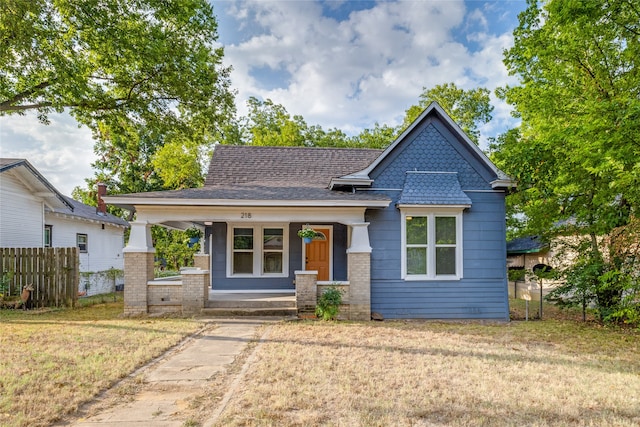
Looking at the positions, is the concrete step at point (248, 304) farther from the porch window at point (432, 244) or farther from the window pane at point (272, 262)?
the porch window at point (432, 244)

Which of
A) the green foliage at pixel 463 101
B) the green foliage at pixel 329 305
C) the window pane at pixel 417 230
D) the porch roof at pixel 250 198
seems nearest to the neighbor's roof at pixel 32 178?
the porch roof at pixel 250 198

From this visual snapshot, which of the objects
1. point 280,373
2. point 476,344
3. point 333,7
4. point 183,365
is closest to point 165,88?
point 333,7

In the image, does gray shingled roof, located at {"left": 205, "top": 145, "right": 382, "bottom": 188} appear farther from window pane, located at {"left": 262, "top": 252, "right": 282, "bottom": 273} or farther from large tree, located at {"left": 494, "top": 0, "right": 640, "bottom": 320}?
large tree, located at {"left": 494, "top": 0, "right": 640, "bottom": 320}

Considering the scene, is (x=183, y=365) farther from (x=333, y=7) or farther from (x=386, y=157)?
(x=333, y=7)

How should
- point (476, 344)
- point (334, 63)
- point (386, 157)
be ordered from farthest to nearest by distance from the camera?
1. point (334, 63)
2. point (386, 157)
3. point (476, 344)

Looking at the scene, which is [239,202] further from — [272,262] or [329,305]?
[272,262]

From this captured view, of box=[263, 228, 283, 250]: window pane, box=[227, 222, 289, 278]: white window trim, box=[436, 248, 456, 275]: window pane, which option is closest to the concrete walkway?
box=[227, 222, 289, 278]: white window trim

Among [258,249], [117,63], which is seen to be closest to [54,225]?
[117,63]

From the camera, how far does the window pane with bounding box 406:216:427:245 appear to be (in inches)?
411

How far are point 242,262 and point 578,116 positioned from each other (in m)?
10.2

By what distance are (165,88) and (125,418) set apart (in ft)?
39.6

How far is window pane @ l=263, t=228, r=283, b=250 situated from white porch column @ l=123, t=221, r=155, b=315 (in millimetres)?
3807

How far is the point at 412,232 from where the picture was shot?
34.2 ft

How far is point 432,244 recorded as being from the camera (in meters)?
10.4
